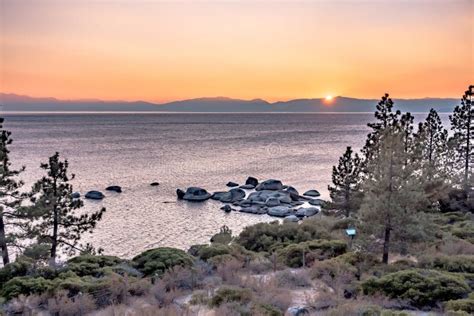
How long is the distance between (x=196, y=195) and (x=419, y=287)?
36855 mm

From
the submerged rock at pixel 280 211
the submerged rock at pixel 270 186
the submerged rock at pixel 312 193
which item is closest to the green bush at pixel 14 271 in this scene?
the submerged rock at pixel 280 211

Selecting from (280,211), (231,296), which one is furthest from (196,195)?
(231,296)

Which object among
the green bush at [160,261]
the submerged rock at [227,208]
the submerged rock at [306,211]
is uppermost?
the green bush at [160,261]

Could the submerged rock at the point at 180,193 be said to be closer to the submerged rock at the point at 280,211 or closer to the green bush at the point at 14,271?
the submerged rock at the point at 280,211

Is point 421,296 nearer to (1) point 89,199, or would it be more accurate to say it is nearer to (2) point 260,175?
(1) point 89,199

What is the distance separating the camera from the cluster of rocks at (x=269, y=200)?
40.0 meters

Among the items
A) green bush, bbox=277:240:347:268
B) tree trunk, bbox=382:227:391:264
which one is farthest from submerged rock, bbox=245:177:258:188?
tree trunk, bbox=382:227:391:264

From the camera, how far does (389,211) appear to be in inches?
490

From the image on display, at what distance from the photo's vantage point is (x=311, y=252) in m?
13.5

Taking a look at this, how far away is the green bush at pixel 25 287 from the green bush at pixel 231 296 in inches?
165

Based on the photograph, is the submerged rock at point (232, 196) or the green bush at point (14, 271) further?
the submerged rock at point (232, 196)

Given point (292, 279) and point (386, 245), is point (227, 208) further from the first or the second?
point (292, 279)

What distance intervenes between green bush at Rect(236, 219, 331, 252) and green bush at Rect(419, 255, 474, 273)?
640cm

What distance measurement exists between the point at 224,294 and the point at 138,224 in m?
26.6
